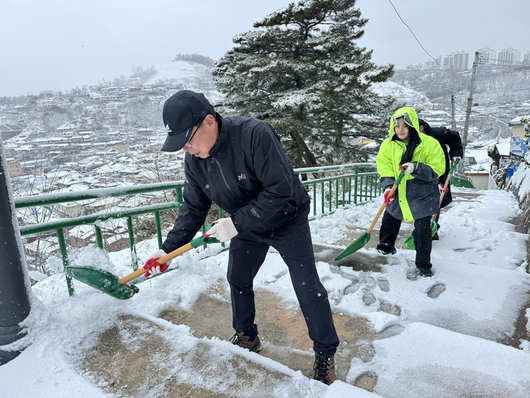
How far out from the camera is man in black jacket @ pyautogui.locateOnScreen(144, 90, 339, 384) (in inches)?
64.4

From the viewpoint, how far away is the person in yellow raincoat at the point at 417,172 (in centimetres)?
324

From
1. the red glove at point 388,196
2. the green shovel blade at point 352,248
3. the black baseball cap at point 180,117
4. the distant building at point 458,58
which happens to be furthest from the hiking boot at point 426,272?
the distant building at point 458,58

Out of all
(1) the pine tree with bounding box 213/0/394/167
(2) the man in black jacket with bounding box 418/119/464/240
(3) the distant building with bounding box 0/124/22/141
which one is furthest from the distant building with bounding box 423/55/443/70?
(3) the distant building with bounding box 0/124/22/141

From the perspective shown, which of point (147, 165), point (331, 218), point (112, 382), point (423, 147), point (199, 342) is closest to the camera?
point (112, 382)

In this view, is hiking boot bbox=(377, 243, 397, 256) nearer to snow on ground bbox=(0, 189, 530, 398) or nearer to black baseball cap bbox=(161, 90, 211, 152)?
snow on ground bbox=(0, 189, 530, 398)

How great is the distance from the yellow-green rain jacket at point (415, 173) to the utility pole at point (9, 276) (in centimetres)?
335

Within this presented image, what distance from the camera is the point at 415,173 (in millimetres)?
3291

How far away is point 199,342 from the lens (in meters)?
2.15

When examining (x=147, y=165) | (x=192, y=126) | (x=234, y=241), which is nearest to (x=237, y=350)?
(x=234, y=241)

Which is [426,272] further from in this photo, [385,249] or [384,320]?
[384,320]

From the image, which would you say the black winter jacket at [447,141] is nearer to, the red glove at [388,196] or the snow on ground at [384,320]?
the snow on ground at [384,320]

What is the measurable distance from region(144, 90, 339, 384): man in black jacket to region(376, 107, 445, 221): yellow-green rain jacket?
1.94 m

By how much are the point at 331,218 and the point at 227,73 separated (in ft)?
31.7

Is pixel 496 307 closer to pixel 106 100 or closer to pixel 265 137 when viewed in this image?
pixel 265 137
